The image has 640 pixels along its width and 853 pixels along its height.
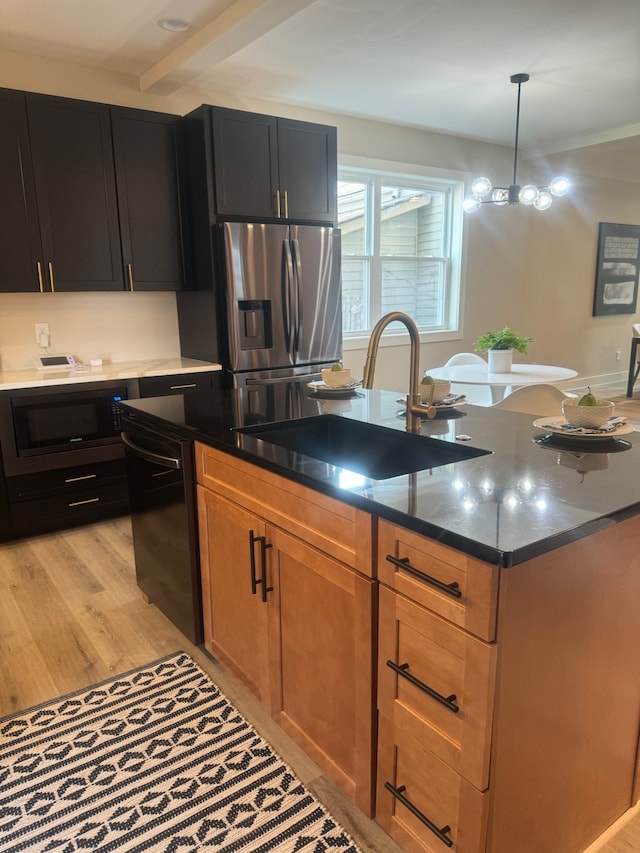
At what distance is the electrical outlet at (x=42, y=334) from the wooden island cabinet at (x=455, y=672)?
261cm

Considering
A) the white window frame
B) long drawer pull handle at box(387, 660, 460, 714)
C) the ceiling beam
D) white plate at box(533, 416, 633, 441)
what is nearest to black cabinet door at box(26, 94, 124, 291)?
the ceiling beam

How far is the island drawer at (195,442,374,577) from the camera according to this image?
1.29 meters

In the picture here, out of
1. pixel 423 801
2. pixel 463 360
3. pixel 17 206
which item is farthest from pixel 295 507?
pixel 463 360

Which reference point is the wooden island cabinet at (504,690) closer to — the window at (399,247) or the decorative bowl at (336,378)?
the decorative bowl at (336,378)

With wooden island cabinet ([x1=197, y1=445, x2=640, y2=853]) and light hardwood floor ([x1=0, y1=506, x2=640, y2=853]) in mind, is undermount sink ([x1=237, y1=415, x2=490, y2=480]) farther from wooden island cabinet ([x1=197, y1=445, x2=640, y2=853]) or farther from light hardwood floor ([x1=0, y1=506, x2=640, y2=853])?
light hardwood floor ([x1=0, y1=506, x2=640, y2=853])

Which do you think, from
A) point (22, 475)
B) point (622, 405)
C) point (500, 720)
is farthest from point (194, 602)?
point (622, 405)

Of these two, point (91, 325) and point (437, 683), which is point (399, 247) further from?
point (437, 683)

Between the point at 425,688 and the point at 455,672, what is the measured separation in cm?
10

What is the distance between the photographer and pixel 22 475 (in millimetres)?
3252

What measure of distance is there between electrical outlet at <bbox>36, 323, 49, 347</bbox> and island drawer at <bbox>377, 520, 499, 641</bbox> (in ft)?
10.4

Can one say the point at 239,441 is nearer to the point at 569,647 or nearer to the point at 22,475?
the point at 569,647

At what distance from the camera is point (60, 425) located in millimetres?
3309

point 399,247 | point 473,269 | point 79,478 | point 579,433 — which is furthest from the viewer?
point 473,269

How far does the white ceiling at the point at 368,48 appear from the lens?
2.97 meters
